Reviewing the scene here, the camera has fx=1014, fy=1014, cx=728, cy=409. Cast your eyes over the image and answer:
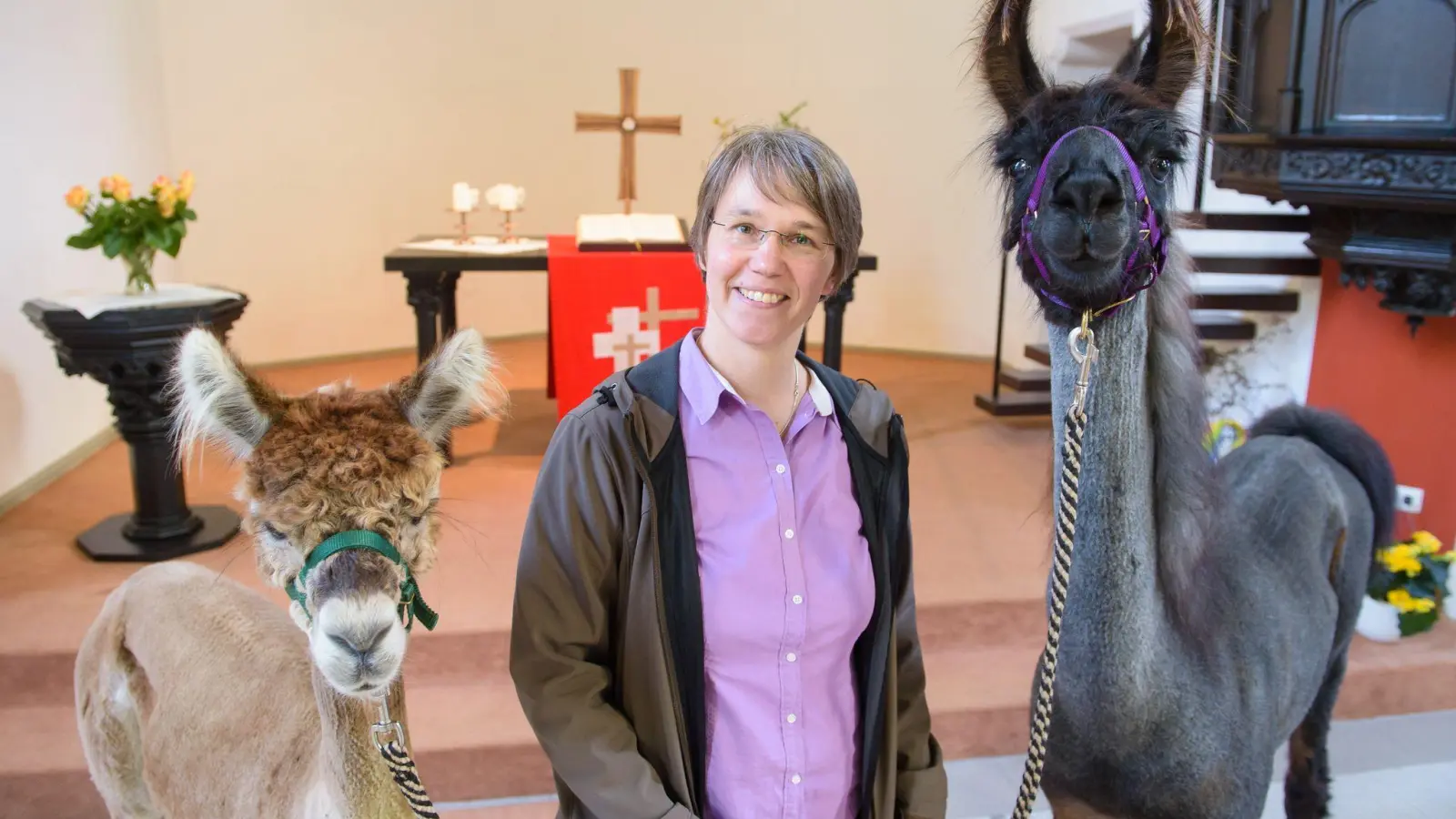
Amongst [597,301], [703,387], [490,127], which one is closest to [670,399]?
[703,387]

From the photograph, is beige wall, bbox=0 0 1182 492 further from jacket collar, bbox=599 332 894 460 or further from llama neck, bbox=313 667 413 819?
llama neck, bbox=313 667 413 819

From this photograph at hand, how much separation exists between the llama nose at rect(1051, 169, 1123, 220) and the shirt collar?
1.47ft

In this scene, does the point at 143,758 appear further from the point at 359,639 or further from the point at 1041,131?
the point at 1041,131

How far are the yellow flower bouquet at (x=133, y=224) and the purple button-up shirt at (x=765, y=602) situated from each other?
3.16 meters

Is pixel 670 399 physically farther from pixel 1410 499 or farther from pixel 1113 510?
pixel 1410 499

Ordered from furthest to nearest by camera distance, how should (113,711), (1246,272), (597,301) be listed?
(597,301) < (1246,272) < (113,711)

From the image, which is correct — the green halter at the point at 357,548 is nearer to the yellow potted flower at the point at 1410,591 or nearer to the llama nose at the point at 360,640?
the llama nose at the point at 360,640

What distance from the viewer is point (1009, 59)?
1.67 m

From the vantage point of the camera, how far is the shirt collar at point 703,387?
4.25 ft

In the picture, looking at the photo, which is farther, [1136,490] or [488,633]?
[488,633]

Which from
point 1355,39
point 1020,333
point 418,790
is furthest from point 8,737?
point 1020,333

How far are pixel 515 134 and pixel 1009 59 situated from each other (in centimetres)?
622

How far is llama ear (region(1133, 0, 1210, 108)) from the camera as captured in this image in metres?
1.53

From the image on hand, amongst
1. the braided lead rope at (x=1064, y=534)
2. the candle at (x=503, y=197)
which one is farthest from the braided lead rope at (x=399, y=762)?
the candle at (x=503, y=197)
